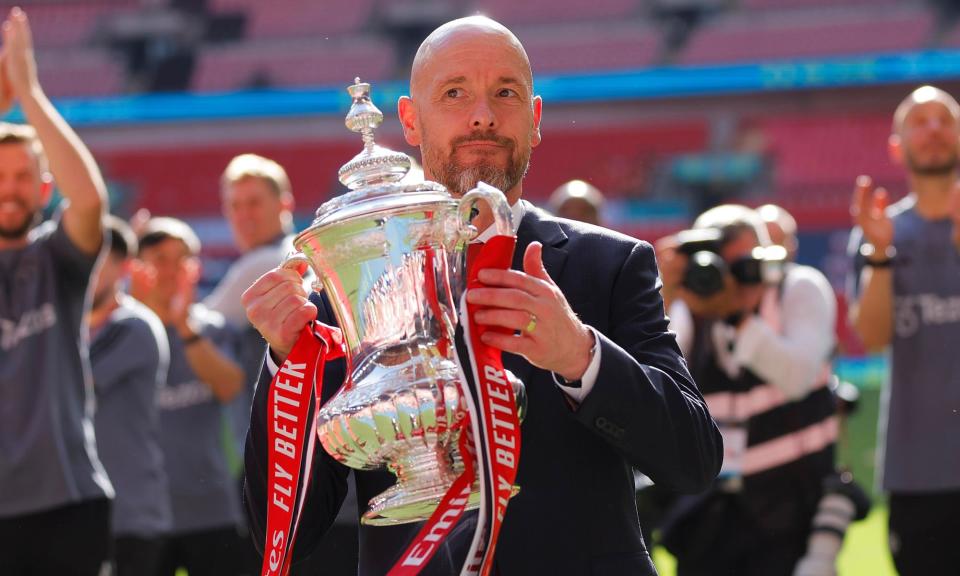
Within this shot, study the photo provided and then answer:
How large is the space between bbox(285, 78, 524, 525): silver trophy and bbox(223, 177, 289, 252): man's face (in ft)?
12.6

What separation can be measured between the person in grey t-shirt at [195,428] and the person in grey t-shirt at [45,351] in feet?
5.02

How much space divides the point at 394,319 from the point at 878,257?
10.2 ft

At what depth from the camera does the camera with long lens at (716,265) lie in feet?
15.8

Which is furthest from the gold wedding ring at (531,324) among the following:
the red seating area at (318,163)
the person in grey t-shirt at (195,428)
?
the red seating area at (318,163)

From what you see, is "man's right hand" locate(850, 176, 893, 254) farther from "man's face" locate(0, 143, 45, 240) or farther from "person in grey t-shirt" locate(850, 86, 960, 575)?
"man's face" locate(0, 143, 45, 240)

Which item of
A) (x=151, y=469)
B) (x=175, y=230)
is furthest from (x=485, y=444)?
(x=175, y=230)

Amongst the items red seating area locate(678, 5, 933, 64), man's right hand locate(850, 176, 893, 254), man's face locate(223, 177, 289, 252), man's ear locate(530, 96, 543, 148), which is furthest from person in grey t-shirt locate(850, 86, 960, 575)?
red seating area locate(678, 5, 933, 64)

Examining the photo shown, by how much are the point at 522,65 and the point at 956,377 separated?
3.01m

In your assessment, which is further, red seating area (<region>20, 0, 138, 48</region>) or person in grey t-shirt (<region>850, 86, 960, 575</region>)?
red seating area (<region>20, 0, 138, 48</region>)

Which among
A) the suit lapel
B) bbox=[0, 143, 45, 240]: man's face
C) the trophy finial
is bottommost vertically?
the suit lapel

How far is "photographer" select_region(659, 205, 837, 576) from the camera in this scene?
190 inches

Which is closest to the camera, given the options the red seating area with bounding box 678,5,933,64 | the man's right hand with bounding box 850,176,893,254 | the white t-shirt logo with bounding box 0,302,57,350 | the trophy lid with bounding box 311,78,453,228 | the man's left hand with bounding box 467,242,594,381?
the man's left hand with bounding box 467,242,594,381

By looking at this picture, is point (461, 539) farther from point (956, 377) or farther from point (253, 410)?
point (956, 377)

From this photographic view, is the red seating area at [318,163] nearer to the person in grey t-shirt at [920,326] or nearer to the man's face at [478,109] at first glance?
the person in grey t-shirt at [920,326]
